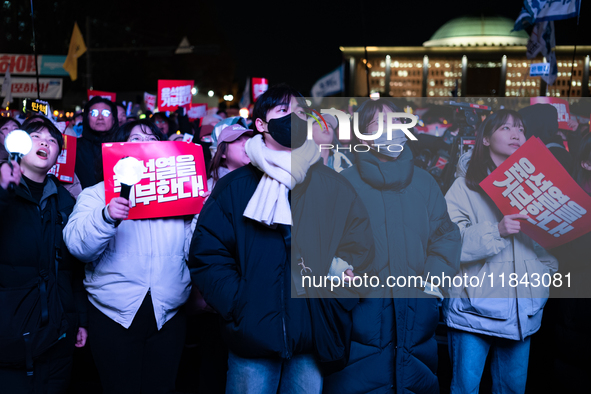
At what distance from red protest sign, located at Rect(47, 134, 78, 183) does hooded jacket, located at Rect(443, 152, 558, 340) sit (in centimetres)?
275

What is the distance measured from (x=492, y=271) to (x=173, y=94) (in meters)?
8.52

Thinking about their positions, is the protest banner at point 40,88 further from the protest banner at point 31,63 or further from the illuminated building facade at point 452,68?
the illuminated building facade at point 452,68

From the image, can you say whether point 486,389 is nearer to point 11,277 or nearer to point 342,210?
point 342,210

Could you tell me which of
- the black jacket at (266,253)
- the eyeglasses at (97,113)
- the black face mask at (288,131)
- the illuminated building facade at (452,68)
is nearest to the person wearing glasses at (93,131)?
the eyeglasses at (97,113)

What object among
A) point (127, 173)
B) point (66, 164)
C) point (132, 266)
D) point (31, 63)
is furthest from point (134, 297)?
point (31, 63)

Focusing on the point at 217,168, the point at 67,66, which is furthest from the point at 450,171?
the point at 67,66

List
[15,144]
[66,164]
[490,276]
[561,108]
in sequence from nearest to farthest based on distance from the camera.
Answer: [15,144] → [490,276] → [66,164] → [561,108]

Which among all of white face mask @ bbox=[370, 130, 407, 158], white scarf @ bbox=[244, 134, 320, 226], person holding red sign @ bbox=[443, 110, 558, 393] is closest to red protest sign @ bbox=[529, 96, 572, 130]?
person holding red sign @ bbox=[443, 110, 558, 393]

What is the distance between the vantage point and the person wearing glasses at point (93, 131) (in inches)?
179

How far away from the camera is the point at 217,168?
11.1 ft

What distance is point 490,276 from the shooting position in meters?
2.68

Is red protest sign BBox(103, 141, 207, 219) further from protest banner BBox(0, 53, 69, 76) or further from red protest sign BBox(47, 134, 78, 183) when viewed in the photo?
protest banner BBox(0, 53, 69, 76)

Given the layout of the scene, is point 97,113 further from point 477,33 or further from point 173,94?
point 477,33

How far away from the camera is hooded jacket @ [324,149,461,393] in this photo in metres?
2.43
